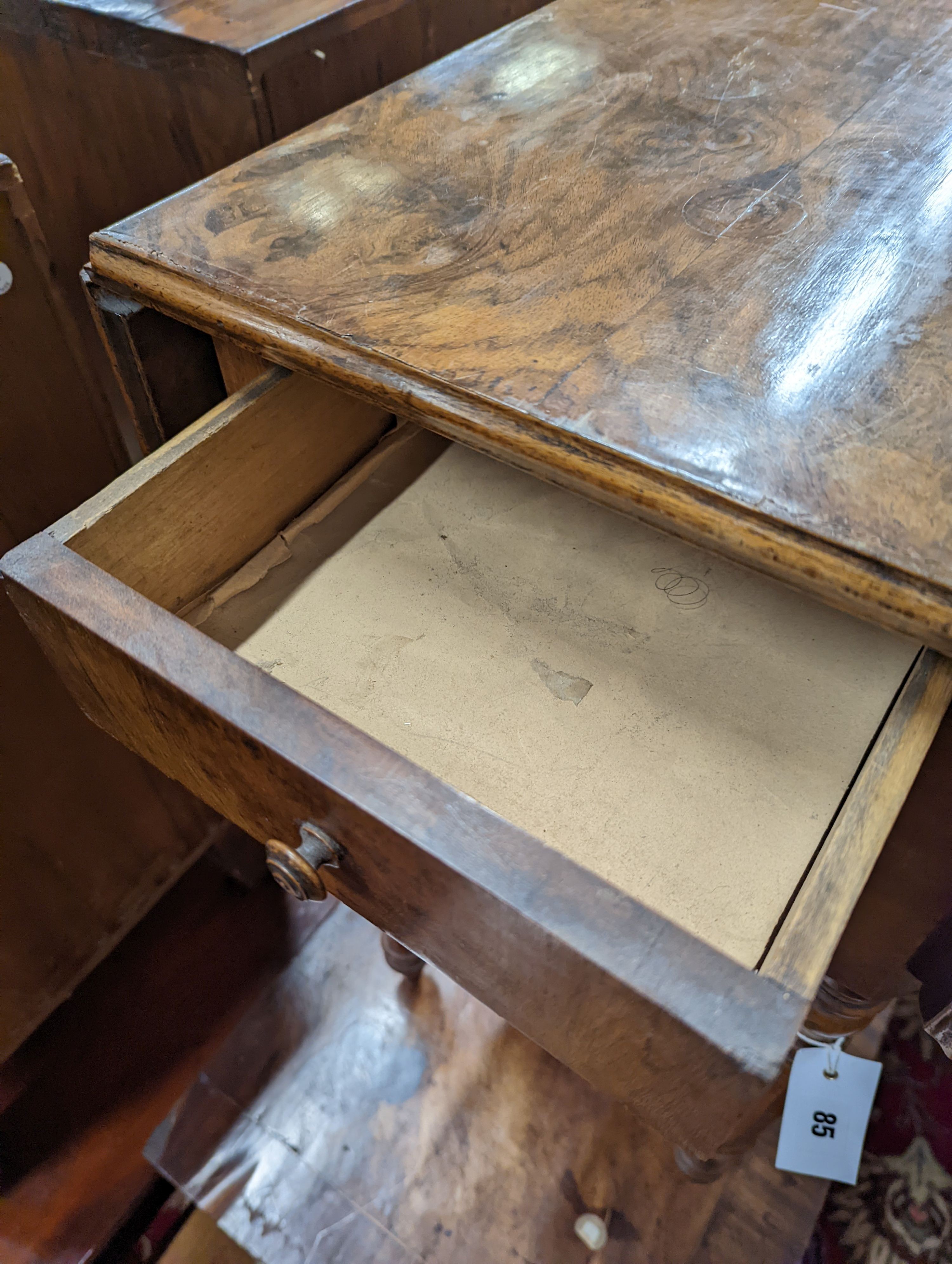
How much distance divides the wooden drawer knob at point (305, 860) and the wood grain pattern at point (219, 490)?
0.69 feet

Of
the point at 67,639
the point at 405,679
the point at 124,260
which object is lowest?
the point at 405,679

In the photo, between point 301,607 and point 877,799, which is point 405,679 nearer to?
point 301,607

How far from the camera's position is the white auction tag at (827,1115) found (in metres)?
0.82

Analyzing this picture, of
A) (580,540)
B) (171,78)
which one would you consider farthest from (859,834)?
(171,78)

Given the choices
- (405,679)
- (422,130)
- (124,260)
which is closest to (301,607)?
(405,679)

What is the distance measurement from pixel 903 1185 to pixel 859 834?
637 mm

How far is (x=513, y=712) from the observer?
523mm

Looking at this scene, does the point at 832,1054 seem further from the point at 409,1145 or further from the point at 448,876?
the point at 448,876

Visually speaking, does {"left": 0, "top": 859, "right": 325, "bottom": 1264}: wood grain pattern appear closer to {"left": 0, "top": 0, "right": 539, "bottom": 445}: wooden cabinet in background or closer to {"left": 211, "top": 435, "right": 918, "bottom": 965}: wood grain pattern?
{"left": 211, "top": 435, "right": 918, "bottom": 965}: wood grain pattern

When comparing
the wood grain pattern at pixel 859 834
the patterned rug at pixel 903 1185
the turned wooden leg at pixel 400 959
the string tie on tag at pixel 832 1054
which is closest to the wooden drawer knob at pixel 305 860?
the wood grain pattern at pixel 859 834

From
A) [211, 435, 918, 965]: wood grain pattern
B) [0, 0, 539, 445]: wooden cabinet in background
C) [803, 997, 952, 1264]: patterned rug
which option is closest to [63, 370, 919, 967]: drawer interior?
[211, 435, 918, 965]: wood grain pattern

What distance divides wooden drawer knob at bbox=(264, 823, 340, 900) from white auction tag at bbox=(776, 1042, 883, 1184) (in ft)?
2.05

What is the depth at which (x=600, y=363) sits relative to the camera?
0.45 meters

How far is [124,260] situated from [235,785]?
0.33 metres
